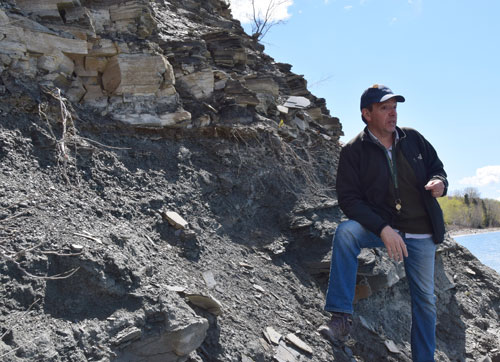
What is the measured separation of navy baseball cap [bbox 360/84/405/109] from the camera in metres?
3.07

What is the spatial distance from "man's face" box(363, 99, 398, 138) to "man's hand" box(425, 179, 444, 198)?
0.46 metres

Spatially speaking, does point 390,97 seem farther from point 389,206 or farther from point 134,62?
point 134,62

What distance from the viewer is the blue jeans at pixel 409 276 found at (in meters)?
2.95

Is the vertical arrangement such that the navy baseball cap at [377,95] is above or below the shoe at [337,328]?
above

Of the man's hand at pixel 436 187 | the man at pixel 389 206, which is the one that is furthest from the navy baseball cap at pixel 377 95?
the man's hand at pixel 436 187

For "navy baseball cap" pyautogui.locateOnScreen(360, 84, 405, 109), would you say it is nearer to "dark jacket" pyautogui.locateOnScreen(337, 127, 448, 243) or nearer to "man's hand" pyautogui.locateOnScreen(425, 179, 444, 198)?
"dark jacket" pyautogui.locateOnScreen(337, 127, 448, 243)

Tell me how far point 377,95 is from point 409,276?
1.31 meters

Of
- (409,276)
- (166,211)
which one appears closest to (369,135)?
(409,276)

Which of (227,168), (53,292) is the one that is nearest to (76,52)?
(227,168)

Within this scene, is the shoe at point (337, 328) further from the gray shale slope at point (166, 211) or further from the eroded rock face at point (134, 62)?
the eroded rock face at point (134, 62)

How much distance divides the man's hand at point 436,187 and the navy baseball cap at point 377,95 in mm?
632

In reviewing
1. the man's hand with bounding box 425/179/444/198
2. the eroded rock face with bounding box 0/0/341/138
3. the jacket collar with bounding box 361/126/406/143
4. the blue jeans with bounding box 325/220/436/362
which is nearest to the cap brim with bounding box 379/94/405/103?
the jacket collar with bounding box 361/126/406/143

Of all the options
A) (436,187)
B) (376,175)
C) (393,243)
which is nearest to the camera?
(393,243)

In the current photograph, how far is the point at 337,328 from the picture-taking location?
3.10 metres
